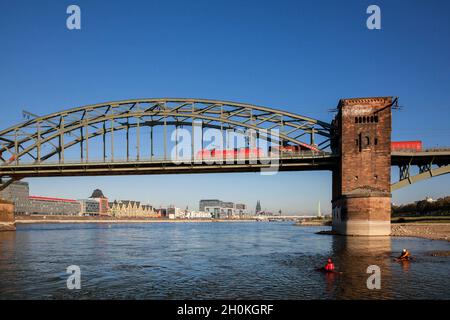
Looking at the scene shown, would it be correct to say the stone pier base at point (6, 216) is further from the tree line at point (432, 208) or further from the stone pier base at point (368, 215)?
the tree line at point (432, 208)

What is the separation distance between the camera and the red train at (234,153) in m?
70.8

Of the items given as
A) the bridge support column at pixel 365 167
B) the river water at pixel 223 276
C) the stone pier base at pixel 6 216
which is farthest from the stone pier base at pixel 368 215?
the stone pier base at pixel 6 216

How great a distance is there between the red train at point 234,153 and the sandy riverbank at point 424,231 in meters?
26.2

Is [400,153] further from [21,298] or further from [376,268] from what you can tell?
[21,298]

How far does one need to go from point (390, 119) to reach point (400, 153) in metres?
5.99

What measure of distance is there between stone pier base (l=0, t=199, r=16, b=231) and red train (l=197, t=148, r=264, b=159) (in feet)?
149

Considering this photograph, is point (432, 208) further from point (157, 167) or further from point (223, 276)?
point (223, 276)

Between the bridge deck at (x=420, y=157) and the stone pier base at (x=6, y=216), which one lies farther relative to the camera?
the stone pier base at (x=6, y=216)

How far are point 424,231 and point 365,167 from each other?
59.7ft

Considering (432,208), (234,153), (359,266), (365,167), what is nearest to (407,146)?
(365,167)

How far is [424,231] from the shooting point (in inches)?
2758

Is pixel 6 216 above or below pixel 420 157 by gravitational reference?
below

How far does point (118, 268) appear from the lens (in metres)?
34.3

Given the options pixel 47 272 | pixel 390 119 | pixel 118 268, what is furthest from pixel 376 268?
pixel 390 119
